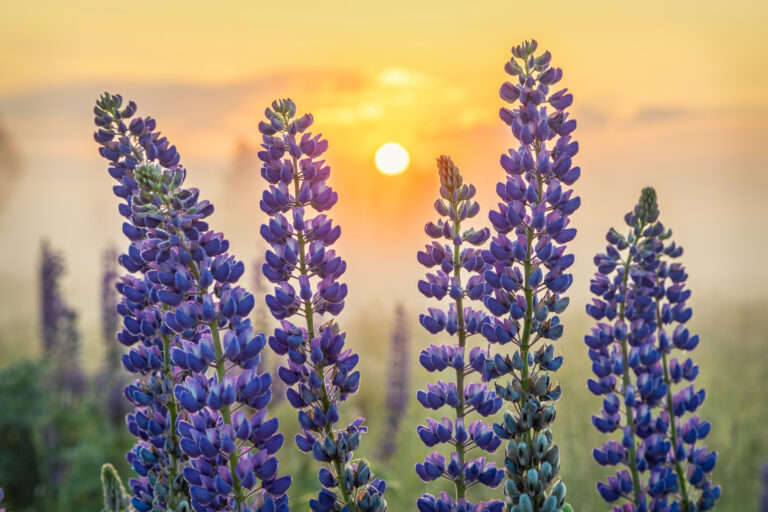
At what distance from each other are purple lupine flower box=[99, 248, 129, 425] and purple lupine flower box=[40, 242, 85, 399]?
0.23m

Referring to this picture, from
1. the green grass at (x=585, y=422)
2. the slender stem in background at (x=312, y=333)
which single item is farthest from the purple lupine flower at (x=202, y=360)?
the green grass at (x=585, y=422)

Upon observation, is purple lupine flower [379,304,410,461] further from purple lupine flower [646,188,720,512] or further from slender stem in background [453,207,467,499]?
slender stem in background [453,207,467,499]

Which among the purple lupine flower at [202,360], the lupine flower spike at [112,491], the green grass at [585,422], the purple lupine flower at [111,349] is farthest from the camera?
the purple lupine flower at [111,349]

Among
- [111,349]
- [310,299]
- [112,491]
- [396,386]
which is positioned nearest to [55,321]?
[111,349]

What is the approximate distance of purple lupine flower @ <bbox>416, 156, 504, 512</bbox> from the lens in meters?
1.58

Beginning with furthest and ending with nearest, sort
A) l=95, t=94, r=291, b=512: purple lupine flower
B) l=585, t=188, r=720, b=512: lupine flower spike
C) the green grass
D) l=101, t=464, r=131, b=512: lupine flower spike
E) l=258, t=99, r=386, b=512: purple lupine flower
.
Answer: the green grass < l=585, t=188, r=720, b=512: lupine flower spike < l=101, t=464, r=131, b=512: lupine flower spike < l=258, t=99, r=386, b=512: purple lupine flower < l=95, t=94, r=291, b=512: purple lupine flower

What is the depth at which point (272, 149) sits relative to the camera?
4.92 feet

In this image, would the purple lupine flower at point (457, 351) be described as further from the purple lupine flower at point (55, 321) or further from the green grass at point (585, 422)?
the purple lupine flower at point (55, 321)

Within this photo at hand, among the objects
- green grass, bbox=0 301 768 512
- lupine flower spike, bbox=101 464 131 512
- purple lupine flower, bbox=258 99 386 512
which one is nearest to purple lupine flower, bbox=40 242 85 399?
green grass, bbox=0 301 768 512

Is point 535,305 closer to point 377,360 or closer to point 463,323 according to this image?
point 463,323

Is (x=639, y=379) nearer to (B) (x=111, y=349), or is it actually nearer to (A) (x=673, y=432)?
(A) (x=673, y=432)

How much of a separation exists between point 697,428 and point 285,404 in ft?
14.2

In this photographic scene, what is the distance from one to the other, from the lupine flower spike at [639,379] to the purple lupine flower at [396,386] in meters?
3.61

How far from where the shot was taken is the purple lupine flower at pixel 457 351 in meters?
1.58
